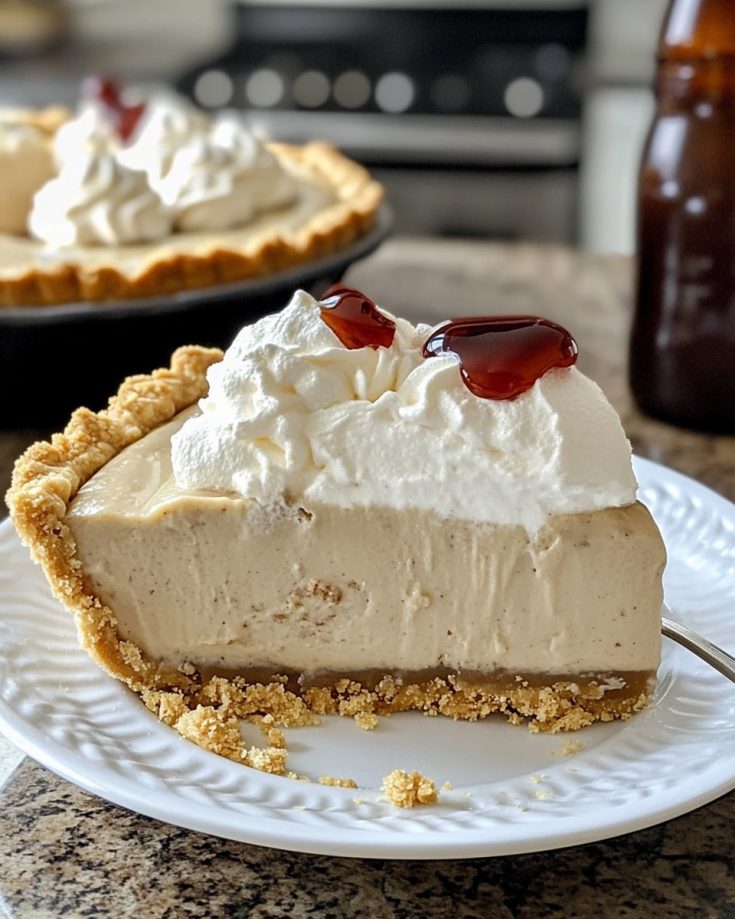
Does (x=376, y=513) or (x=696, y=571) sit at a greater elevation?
(x=376, y=513)

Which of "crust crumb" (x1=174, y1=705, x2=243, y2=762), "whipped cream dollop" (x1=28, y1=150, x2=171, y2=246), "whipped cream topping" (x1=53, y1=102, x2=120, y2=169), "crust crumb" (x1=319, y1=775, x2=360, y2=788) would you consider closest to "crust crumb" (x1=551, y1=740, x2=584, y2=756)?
"crust crumb" (x1=319, y1=775, x2=360, y2=788)

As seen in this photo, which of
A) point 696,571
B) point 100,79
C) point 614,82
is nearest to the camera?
point 696,571

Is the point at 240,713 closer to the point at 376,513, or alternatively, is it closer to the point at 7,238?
the point at 376,513

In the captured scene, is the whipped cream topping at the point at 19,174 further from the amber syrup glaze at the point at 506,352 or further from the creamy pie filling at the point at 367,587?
the amber syrup glaze at the point at 506,352

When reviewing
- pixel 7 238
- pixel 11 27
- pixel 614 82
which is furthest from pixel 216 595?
pixel 11 27

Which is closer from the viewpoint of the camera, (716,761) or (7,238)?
(716,761)

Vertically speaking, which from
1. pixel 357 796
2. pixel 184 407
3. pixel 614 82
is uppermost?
pixel 184 407

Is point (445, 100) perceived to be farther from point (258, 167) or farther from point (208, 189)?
point (208, 189)

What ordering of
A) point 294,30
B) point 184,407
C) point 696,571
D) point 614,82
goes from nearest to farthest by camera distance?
1. point 696,571
2. point 184,407
3. point 614,82
4. point 294,30
